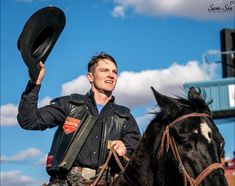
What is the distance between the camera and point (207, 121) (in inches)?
190

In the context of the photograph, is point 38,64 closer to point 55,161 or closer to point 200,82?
point 55,161

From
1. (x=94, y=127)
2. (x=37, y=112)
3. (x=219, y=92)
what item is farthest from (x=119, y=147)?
A: (x=219, y=92)

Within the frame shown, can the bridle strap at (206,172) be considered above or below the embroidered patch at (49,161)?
below

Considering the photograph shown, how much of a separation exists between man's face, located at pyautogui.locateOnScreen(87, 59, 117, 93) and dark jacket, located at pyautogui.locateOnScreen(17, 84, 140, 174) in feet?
0.47

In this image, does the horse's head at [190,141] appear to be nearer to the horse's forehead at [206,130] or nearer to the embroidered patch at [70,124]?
→ the horse's forehead at [206,130]

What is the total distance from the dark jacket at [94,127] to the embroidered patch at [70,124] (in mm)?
45

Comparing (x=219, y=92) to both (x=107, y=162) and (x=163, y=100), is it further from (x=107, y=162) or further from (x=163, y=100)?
(x=163, y=100)

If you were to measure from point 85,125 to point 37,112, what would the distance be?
585 millimetres

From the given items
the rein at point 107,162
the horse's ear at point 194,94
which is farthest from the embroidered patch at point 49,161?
the horse's ear at point 194,94

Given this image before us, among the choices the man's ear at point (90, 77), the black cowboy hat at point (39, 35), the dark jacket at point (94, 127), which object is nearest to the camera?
the black cowboy hat at point (39, 35)

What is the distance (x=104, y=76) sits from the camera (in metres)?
6.03

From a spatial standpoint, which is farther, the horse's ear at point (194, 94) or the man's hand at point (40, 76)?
the man's hand at point (40, 76)

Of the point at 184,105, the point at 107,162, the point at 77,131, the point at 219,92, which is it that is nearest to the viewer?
the point at 184,105

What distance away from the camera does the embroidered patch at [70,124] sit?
5.75 m
